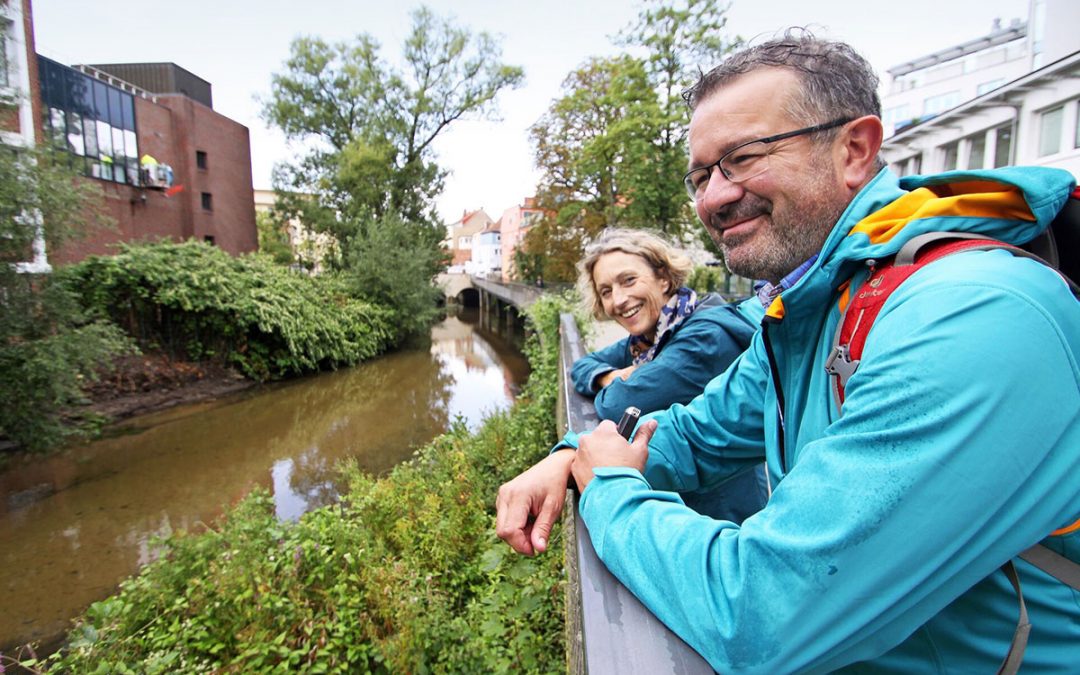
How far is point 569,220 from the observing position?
19594 millimetres

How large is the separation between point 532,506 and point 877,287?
94 cm

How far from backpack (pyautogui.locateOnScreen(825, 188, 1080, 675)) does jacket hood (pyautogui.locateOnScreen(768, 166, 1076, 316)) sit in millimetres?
32

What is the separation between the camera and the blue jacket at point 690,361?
222cm

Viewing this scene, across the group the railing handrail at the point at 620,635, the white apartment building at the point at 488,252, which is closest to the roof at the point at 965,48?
the railing handrail at the point at 620,635

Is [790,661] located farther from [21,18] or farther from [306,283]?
[21,18]

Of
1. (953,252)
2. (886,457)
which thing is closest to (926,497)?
(886,457)

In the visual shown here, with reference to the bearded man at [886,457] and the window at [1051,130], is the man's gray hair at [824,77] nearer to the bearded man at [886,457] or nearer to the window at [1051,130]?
the bearded man at [886,457]

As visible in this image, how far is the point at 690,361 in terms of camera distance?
7.34ft

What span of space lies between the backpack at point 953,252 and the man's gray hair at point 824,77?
44cm

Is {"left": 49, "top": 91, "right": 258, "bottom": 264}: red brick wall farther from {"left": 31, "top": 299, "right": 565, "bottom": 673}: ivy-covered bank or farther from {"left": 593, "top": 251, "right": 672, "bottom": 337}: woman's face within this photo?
{"left": 593, "top": 251, "right": 672, "bottom": 337}: woman's face

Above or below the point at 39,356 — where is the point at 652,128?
above

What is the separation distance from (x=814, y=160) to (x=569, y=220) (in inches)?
742

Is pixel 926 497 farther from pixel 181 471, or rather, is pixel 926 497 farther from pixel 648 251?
pixel 181 471

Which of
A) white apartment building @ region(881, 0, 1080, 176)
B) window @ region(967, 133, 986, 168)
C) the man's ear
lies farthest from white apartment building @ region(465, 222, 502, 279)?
the man's ear
